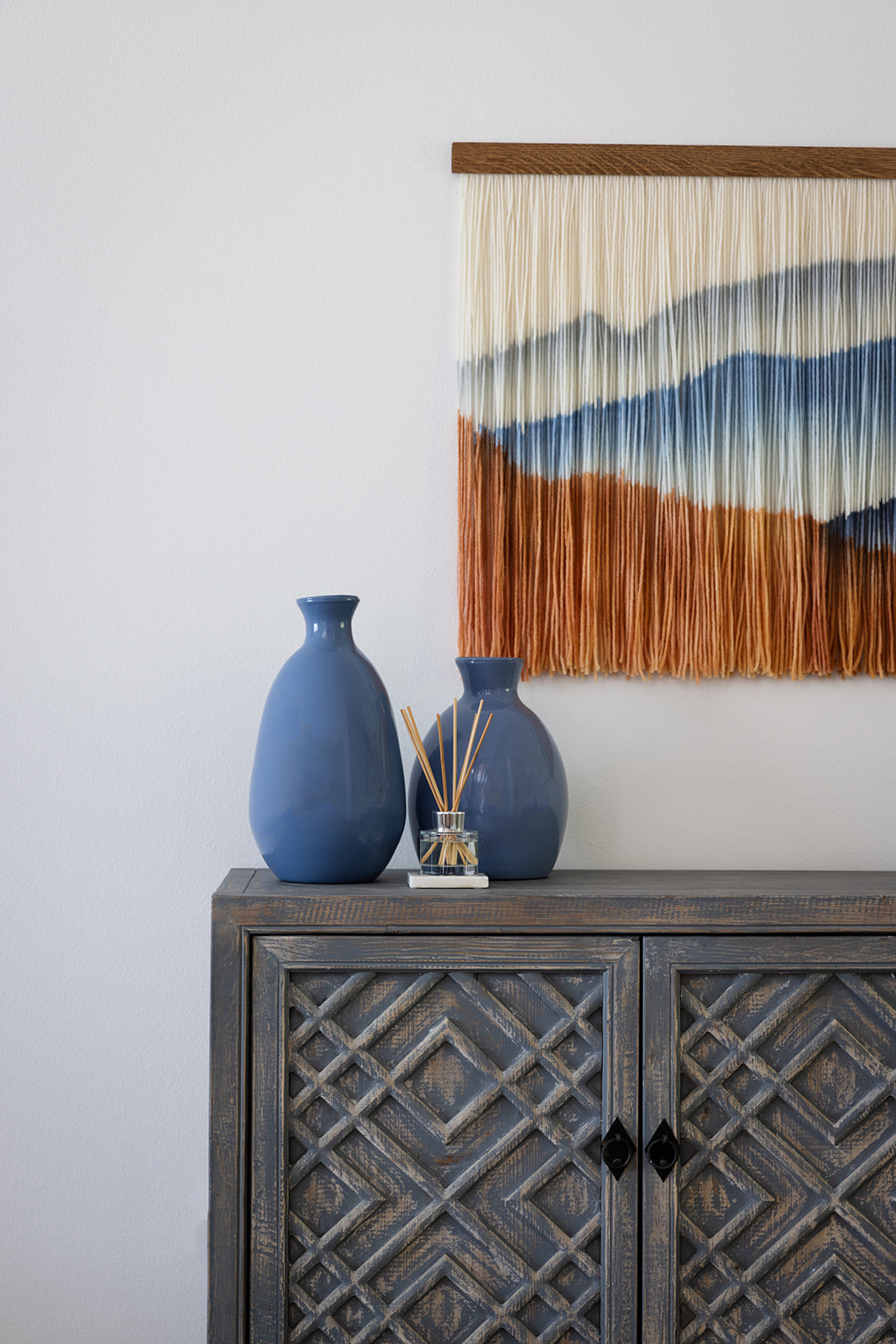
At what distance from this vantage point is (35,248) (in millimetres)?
1338

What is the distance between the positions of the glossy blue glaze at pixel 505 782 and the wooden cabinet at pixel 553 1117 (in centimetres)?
10

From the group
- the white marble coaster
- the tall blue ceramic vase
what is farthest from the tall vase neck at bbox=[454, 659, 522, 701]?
the white marble coaster

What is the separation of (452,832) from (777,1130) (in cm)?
46

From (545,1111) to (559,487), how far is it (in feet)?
2.54

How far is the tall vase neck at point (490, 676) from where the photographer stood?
3.87 ft

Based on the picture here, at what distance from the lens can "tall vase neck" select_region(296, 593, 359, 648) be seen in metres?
1.14

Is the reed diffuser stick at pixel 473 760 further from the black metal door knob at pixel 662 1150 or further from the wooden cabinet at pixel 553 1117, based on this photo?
the black metal door knob at pixel 662 1150

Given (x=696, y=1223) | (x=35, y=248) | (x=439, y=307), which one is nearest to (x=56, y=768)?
(x=35, y=248)

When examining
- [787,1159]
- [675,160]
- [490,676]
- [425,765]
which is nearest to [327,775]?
[425,765]

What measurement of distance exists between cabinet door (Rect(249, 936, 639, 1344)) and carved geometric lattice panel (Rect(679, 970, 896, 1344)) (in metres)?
0.07

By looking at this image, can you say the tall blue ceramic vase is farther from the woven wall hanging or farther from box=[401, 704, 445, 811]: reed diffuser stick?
the woven wall hanging

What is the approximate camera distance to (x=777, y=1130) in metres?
1.03

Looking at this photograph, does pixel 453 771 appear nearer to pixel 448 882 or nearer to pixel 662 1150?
pixel 448 882

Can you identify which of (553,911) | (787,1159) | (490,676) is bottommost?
(787,1159)
